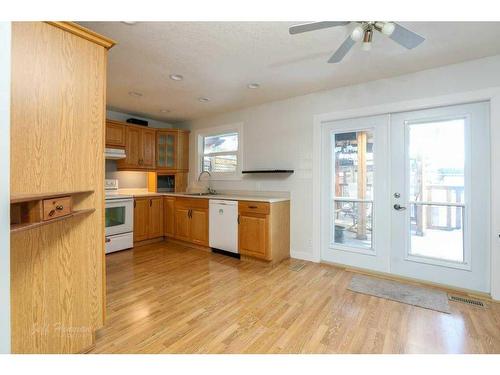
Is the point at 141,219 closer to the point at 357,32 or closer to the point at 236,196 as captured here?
the point at 236,196

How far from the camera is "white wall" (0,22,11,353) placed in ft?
3.02

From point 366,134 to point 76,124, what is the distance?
2.95m

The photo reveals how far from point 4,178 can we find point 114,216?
3063mm

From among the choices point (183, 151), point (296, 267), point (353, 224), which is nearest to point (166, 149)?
point (183, 151)

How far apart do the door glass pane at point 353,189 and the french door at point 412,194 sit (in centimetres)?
1

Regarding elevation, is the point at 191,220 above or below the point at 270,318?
above

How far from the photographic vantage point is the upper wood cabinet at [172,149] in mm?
4715

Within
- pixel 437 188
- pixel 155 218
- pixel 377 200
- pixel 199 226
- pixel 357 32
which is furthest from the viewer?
pixel 155 218

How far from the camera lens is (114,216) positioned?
3.75m

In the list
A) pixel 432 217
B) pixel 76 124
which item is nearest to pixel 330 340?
pixel 432 217

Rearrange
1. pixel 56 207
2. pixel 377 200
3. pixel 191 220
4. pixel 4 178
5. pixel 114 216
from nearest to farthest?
pixel 4 178 < pixel 56 207 < pixel 377 200 < pixel 114 216 < pixel 191 220

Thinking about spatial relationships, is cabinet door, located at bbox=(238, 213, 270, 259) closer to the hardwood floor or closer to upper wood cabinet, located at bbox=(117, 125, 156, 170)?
the hardwood floor

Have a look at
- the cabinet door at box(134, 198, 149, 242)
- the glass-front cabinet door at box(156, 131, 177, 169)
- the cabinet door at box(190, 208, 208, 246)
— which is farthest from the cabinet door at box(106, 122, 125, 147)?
the cabinet door at box(190, 208, 208, 246)
